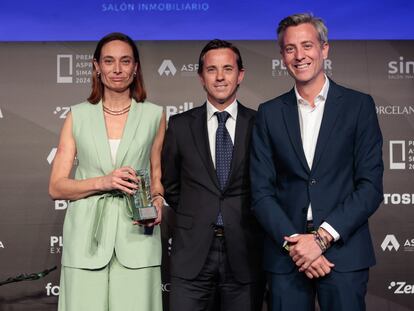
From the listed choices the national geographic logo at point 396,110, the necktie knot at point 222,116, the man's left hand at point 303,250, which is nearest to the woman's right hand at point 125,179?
the necktie knot at point 222,116

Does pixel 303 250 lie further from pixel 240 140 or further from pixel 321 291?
pixel 240 140

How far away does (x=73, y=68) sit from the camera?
428cm

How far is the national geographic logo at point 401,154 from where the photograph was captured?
427 cm

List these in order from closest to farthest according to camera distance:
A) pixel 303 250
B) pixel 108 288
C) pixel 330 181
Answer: pixel 303 250
pixel 330 181
pixel 108 288

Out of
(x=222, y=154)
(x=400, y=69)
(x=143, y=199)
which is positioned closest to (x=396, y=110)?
(x=400, y=69)

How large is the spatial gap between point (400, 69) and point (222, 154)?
194cm

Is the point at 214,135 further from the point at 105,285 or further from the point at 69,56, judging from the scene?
the point at 69,56

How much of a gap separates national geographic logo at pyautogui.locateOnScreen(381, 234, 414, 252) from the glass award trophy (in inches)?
85.7

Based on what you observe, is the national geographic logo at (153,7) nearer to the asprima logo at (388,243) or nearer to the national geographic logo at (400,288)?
the asprima logo at (388,243)

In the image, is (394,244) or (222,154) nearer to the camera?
(222,154)

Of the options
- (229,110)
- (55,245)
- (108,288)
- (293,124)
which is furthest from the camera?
(55,245)

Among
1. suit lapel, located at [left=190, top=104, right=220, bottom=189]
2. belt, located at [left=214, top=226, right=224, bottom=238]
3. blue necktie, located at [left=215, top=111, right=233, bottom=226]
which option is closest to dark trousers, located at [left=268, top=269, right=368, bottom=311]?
belt, located at [left=214, top=226, right=224, bottom=238]

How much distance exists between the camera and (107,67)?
2.95m

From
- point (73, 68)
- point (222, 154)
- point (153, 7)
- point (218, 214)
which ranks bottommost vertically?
point (218, 214)
